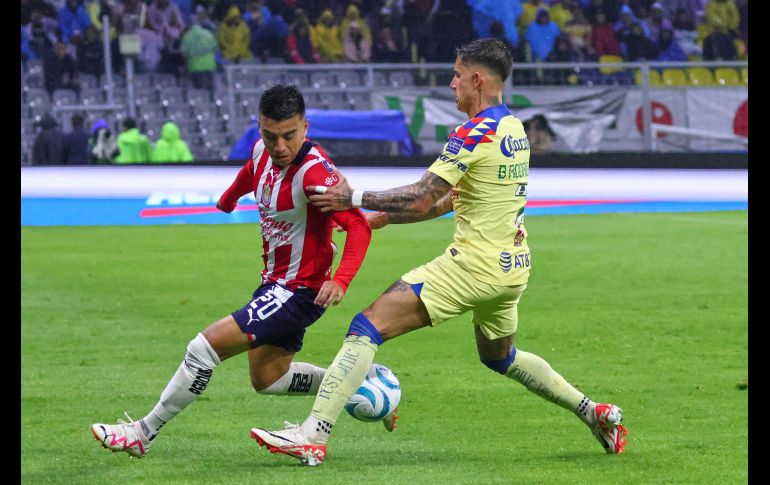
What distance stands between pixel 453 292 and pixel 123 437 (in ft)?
6.23

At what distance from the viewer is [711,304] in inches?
527

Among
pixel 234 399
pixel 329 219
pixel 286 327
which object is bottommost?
pixel 234 399

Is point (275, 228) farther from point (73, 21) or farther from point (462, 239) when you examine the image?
point (73, 21)

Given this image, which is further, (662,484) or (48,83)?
(48,83)

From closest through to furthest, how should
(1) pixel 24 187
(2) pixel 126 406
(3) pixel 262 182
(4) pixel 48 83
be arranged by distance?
(3) pixel 262 182
(2) pixel 126 406
(1) pixel 24 187
(4) pixel 48 83

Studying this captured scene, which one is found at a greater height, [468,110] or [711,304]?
[468,110]

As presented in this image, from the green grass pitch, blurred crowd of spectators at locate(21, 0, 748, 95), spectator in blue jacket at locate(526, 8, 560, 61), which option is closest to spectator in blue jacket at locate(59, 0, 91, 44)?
blurred crowd of spectators at locate(21, 0, 748, 95)

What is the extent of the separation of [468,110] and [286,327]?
4.92 feet

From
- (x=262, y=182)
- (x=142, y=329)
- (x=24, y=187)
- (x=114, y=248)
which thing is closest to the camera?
(x=262, y=182)

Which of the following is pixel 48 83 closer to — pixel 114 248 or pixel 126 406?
pixel 114 248

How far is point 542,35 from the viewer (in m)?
25.1

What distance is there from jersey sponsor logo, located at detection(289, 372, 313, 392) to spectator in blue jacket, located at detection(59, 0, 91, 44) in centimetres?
1937

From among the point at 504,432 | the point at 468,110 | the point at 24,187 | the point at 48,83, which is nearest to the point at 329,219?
the point at 468,110

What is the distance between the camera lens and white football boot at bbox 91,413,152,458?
675cm
